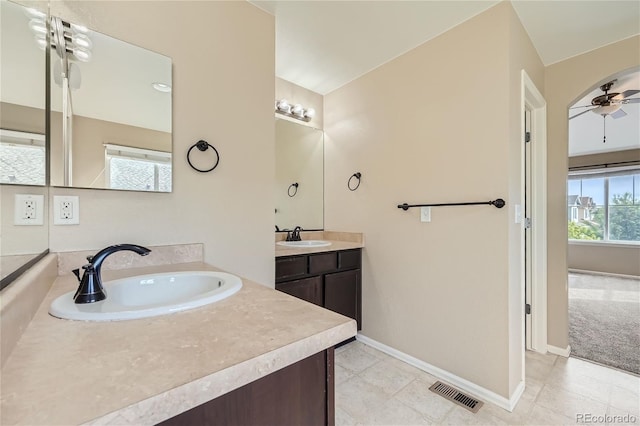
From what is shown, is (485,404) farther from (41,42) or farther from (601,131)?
(601,131)

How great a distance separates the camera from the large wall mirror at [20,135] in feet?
2.38

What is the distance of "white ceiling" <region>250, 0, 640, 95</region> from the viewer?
1.70m

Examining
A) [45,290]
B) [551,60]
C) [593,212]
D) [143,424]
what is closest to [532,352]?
[551,60]

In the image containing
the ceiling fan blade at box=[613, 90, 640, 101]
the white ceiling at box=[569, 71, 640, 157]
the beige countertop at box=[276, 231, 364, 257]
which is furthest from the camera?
the white ceiling at box=[569, 71, 640, 157]

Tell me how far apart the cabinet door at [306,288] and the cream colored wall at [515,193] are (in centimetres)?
124

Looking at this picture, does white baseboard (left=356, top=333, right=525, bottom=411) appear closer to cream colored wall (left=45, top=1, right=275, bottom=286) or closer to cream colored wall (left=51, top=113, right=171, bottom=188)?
cream colored wall (left=45, top=1, right=275, bottom=286)

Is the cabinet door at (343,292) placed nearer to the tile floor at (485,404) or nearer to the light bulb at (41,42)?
the tile floor at (485,404)

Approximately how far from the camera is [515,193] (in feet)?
5.61

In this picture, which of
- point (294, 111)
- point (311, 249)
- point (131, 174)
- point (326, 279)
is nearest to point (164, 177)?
point (131, 174)

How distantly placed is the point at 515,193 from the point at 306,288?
1.51 metres

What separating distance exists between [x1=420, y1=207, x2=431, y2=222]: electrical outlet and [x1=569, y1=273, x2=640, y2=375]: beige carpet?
5.62 feet

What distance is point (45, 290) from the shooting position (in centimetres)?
83

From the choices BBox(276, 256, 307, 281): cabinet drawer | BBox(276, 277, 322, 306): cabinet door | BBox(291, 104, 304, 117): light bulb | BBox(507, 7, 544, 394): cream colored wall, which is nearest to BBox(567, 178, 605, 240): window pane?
BBox(507, 7, 544, 394): cream colored wall

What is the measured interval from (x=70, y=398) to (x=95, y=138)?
1171 millimetres
